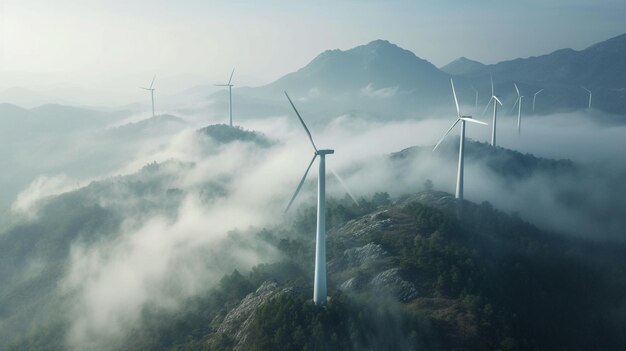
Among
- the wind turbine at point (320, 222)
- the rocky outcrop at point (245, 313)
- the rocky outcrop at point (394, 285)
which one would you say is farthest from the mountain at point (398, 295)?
the wind turbine at point (320, 222)

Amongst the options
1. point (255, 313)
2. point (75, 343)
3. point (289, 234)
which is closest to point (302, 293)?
point (255, 313)

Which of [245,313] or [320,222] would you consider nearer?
[320,222]

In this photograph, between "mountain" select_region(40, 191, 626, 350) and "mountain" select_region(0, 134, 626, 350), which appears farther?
"mountain" select_region(0, 134, 626, 350)

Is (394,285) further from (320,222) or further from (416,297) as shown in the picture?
(320,222)

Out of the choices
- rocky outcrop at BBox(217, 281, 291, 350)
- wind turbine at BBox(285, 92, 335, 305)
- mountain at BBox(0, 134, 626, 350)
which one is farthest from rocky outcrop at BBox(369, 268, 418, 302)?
rocky outcrop at BBox(217, 281, 291, 350)

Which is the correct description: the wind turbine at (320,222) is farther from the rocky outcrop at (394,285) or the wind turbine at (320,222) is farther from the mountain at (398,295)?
the rocky outcrop at (394,285)

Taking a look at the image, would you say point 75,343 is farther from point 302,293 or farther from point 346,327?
point 346,327

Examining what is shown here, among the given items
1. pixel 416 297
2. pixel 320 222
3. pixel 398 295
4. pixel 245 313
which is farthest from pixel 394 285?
pixel 245 313

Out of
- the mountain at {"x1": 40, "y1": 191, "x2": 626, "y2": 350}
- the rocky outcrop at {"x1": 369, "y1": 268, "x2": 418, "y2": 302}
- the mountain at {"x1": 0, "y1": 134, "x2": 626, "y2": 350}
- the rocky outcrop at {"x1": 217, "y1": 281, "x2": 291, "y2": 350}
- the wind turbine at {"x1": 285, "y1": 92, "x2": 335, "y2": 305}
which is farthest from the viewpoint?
the rocky outcrop at {"x1": 369, "y1": 268, "x2": 418, "y2": 302}

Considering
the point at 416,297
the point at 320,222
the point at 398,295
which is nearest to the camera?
the point at 320,222

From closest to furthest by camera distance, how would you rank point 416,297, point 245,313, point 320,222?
point 320,222
point 416,297
point 245,313

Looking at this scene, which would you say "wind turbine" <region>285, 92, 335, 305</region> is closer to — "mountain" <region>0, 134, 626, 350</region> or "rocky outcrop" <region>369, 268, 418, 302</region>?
"mountain" <region>0, 134, 626, 350</region>
